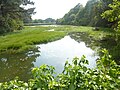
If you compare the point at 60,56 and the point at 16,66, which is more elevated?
the point at 16,66

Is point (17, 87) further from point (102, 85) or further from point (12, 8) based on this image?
point (12, 8)

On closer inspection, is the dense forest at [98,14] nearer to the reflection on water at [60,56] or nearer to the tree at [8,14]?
the reflection on water at [60,56]

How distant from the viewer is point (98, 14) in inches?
3022

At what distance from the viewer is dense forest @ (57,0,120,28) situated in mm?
14992

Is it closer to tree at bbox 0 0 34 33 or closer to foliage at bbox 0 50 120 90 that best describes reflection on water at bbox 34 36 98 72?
foliage at bbox 0 50 120 90

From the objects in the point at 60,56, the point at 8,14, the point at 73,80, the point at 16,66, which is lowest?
the point at 60,56

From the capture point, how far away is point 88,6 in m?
129

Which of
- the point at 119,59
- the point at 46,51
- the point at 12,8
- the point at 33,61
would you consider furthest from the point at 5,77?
the point at 12,8

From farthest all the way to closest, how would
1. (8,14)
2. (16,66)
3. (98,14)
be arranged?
(98,14)
(8,14)
(16,66)

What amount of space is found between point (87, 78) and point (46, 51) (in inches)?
919

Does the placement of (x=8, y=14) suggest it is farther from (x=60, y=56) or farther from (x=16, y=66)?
(x=16, y=66)

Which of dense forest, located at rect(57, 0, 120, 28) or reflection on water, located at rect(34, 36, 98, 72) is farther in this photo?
reflection on water, located at rect(34, 36, 98, 72)

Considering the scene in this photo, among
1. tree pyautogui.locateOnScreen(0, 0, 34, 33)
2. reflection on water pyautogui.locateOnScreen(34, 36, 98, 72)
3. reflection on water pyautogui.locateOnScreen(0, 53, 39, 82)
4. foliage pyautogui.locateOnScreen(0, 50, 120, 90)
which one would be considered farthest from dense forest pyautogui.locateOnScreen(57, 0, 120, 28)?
tree pyautogui.locateOnScreen(0, 0, 34, 33)

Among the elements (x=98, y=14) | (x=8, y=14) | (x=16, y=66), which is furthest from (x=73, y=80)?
(x=98, y=14)
